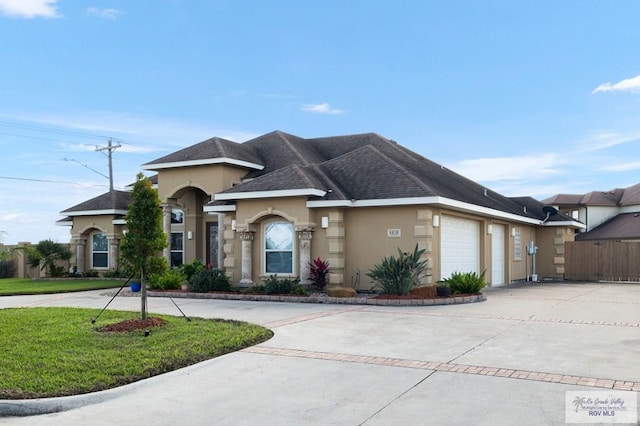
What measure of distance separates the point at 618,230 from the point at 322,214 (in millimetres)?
23069

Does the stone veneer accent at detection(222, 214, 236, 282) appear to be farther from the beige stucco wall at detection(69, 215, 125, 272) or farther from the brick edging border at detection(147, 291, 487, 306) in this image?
the beige stucco wall at detection(69, 215, 125, 272)

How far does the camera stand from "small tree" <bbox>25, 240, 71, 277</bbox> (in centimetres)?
2873

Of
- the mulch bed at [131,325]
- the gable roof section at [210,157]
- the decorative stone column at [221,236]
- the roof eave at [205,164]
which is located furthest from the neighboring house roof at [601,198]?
the mulch bed at [131,325]

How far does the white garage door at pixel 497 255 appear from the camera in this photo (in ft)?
76.5

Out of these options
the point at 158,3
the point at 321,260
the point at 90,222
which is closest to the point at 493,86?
the point at 321,260

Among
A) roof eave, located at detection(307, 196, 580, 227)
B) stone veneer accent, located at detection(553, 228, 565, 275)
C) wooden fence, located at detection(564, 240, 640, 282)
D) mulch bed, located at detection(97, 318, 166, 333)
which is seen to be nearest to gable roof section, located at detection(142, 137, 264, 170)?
roof eave, located at detection(307, 196, 580, 227)

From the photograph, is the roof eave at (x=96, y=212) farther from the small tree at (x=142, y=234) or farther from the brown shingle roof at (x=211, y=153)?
the small tree at (x=142, y=234)

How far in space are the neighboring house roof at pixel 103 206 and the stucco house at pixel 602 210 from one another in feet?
81.7

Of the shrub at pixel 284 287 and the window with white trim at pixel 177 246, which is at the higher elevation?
the window with white trim at pixel 177 246

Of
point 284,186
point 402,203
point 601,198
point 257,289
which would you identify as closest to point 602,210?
point 601,198

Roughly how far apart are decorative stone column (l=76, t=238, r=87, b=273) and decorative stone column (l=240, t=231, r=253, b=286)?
13529mm

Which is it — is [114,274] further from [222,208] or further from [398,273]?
[398,273]

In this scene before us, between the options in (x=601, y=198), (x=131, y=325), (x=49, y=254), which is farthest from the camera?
(x=601, y=198)

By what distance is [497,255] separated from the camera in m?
24.1
